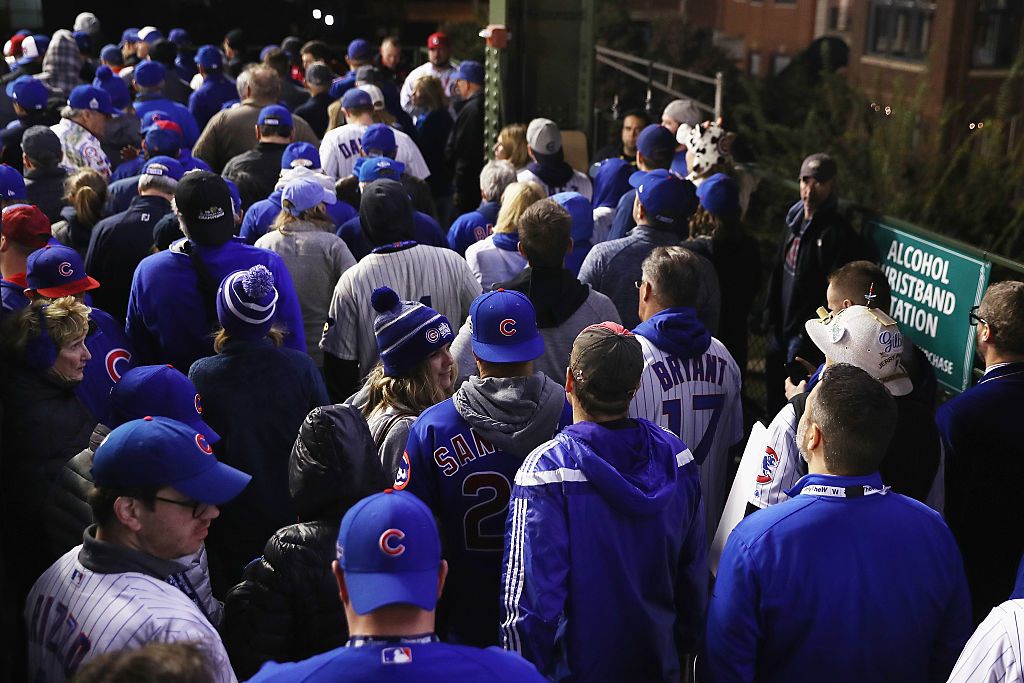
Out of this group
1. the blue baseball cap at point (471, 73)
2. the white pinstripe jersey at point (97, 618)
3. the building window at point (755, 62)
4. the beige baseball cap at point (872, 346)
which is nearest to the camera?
the white pinstripe jersey at point (97, 618)

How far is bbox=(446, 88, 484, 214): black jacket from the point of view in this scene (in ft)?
36.0

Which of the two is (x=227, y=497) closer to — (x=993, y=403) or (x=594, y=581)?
(x=594, y=581)

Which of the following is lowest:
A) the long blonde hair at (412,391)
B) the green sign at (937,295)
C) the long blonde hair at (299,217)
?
the green sign at (937,295)

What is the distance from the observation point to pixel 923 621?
326 cm

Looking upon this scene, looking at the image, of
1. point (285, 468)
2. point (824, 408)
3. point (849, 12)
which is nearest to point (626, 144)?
point (285, 468)

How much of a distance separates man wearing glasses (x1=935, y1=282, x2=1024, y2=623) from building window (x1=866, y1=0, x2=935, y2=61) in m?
20.5

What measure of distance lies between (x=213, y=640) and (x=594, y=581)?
1.27 meters

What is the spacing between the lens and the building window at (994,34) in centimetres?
2225

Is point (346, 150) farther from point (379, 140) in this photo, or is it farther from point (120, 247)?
point (120, 247)

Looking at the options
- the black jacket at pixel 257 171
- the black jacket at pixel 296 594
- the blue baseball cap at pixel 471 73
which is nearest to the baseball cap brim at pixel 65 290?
the black jacket at pixel 296 594

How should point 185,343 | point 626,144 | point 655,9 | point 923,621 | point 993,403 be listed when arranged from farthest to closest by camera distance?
point 655,9 < point 626,144 < point 185,343 < point 993,403 < point 923,621

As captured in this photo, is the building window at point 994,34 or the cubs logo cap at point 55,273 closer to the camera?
the cubs logo cap at point 55,273

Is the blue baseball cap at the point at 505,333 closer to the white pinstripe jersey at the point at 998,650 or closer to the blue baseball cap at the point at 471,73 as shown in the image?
the white pinstripe jersey at the point at 998,650

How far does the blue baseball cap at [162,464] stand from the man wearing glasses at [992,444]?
298 cm
